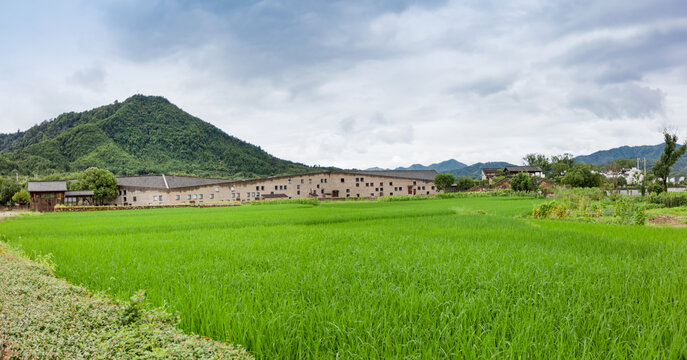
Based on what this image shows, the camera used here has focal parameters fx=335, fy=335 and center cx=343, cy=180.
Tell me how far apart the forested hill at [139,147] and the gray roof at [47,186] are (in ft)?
136

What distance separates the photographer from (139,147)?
3647 inches

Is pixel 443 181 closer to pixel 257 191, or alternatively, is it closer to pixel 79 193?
pixel 257 191

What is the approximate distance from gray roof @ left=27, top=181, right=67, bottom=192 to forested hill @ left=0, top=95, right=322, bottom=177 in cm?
4142

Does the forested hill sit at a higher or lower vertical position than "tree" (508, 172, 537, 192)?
higher

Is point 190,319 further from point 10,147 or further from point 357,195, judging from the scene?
point 10,147

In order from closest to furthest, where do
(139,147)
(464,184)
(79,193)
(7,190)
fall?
(79,193) < (7,190) < (464,184) < (139,147)

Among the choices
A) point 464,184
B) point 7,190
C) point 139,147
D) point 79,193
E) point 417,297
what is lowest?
point 417,297

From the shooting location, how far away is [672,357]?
2217 mm

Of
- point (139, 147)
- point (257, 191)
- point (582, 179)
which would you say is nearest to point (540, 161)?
point (582, 179)

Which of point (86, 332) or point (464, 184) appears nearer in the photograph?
point (86, 332)

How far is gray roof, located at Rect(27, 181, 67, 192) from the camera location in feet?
130

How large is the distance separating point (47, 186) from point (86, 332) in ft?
166

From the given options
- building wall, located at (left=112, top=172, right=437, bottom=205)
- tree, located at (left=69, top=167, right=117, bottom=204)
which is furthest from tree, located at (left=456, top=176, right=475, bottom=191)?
tree, located at (left=69, top=167, right=117, bottom=204)

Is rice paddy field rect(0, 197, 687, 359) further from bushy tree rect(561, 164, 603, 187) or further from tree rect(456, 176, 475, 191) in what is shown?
tree rect(456, 176, 475, 191)
